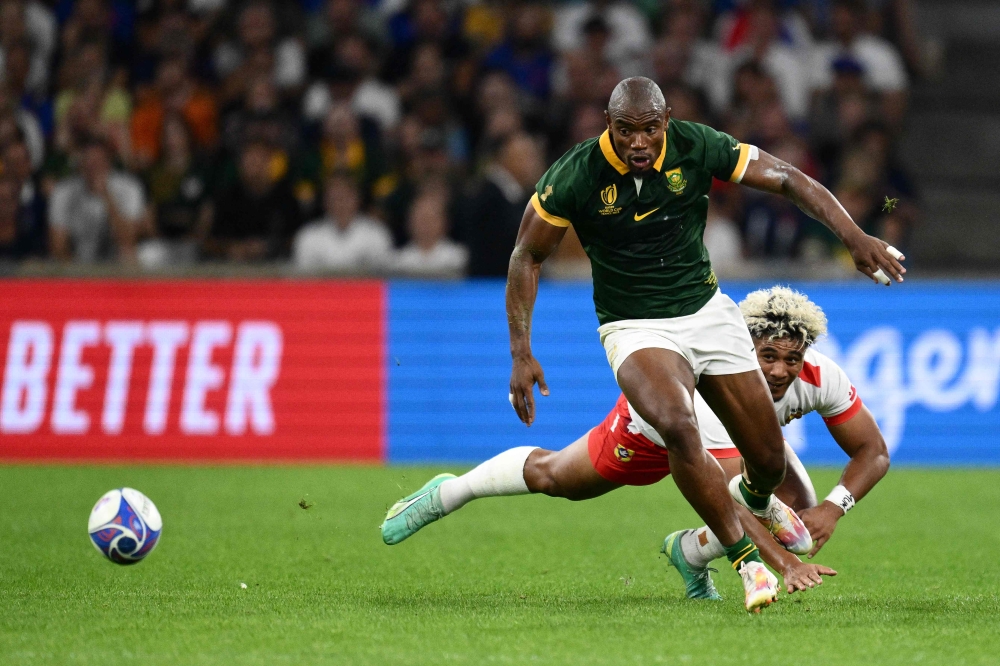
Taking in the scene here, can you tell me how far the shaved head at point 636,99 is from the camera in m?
6.14

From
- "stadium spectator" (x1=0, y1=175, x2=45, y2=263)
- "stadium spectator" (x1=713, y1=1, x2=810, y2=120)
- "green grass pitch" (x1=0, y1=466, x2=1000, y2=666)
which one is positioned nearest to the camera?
"green grass pitch" (x1=0, y1=466, x2=1000, y2=666)

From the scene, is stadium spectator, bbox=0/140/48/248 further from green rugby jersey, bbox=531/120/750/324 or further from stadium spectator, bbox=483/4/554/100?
green rugby jersey, bbox=531/120/750/324

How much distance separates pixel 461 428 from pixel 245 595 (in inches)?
239

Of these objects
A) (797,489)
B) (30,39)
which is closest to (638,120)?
(797,489)

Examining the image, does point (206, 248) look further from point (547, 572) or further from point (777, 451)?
point (777, 451)

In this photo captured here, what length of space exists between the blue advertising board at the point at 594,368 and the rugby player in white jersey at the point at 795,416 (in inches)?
200

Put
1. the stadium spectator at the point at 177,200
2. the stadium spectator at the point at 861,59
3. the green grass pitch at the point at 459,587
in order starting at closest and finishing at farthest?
the green grass pitch at the point at 459,587, the stadium spectator at the point at 177,200, the stadium spectator at the point at 861,59

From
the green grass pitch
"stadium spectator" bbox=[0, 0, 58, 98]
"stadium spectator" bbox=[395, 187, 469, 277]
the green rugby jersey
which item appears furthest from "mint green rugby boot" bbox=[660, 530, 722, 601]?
"stadium spectator" bbox=[0, 0, 58, 98]

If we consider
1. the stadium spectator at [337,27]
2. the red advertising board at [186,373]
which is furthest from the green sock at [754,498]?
the stadium spectator at [337,27]

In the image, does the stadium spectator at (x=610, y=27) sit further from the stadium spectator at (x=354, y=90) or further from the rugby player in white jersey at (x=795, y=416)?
the rugby player in white jersey at (x=795, y=416)

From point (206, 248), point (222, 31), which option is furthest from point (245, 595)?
point (222, 31)

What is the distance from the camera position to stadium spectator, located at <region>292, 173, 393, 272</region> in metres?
13.2

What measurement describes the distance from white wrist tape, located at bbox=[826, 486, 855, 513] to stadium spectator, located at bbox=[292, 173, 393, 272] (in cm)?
704

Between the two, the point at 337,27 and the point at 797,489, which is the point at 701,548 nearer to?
the point at 797,489
